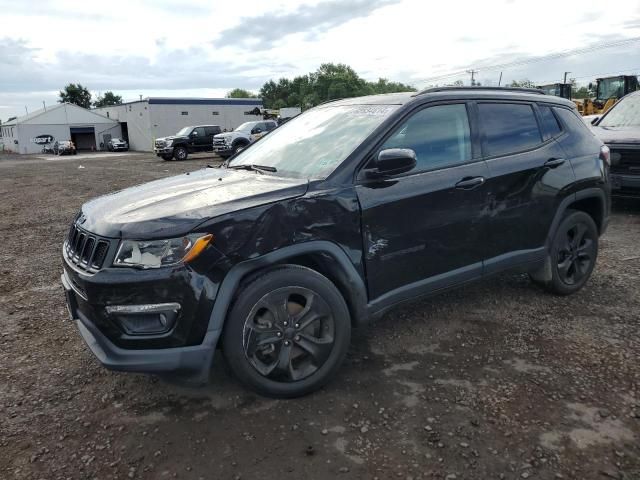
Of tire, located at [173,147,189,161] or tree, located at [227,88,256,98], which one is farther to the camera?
tree, located at [227,88,256,98]

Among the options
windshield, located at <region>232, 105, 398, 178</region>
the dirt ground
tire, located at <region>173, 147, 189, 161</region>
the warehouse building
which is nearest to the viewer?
the dirt ground

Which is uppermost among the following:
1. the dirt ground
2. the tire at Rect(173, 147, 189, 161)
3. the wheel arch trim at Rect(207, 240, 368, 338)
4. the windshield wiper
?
the windshield wiper

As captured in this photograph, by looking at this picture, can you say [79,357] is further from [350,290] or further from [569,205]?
[569,205]

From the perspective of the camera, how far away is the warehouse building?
50469 mm

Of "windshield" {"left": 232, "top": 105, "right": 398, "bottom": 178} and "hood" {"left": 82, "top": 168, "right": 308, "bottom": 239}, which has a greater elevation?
"windshield" {"left": 232, "top": 105, "right": 398, "bottom": 178}

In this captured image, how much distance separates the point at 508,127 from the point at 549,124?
56 cm

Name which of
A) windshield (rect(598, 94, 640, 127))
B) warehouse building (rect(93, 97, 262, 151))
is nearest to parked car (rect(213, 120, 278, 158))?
windshield (rect(598, 94, 640, 127))

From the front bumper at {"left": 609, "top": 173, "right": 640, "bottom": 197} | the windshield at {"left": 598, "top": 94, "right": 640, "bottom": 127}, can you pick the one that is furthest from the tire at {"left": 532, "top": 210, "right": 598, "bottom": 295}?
the windshield at {"left": 598, "top": 94, "right": 640, "bottom": 127}

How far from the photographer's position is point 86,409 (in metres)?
3.09

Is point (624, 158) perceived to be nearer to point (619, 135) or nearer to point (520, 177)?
point (619, 135)

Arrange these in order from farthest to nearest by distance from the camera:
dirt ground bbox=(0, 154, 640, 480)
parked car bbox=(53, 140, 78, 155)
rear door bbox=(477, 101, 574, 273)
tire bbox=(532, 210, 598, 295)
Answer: parked car bbox=(53, 140, 78, 155), tire bbox=(532, 210, 598, 295), rear door bbox=(477, 101, 574, 273), dirt ground bbox=(0, 154, 640, 480)

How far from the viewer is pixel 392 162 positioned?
316cm

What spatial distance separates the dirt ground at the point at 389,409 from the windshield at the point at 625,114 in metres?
5.45

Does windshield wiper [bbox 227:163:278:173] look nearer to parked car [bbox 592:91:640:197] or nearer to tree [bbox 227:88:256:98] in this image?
parked car [bbox 592:91:640:197]
